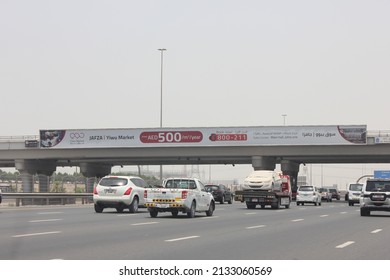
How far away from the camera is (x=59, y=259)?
12.9 metres

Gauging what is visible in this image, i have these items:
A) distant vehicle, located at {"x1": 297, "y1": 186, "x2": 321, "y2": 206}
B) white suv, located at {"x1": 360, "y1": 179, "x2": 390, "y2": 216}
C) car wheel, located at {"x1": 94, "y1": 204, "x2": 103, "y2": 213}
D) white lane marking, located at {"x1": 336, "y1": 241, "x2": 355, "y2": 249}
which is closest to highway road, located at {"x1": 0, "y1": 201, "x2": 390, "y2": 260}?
white lane marking, located at {"x1": 336, "y1": 241, "x2": 355, "y2": 249}

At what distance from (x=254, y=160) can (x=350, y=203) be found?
21.6 m

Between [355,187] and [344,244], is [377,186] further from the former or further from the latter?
[355,187]

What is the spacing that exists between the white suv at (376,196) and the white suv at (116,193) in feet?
37.1

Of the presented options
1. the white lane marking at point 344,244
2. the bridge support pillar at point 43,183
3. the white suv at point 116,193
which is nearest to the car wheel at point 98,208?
the white suv at point 116,193

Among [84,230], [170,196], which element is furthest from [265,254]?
[170,196]

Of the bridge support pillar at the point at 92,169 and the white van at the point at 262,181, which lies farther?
the bridge support pillar at the point at 92,169

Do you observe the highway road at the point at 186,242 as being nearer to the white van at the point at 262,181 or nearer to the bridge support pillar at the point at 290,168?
the white van at the point at 262,181

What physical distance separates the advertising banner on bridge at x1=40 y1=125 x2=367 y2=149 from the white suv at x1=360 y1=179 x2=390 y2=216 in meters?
38.6

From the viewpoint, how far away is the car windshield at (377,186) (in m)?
34.6

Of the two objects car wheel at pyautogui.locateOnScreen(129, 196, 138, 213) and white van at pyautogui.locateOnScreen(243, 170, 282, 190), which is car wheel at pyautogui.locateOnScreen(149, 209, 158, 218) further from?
white van at pyautogui.locateOnScreen(243, 170, 282, 190)

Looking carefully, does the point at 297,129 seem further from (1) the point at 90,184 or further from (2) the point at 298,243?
(2) the point at 298,243

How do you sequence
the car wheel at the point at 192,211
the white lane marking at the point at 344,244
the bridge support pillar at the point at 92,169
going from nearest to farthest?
the white lane marking at the point at 344,244 < the car wheel at the point at 192,211 < the bridge support pillar at the point at 92,169

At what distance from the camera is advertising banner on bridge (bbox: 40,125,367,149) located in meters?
74.4
